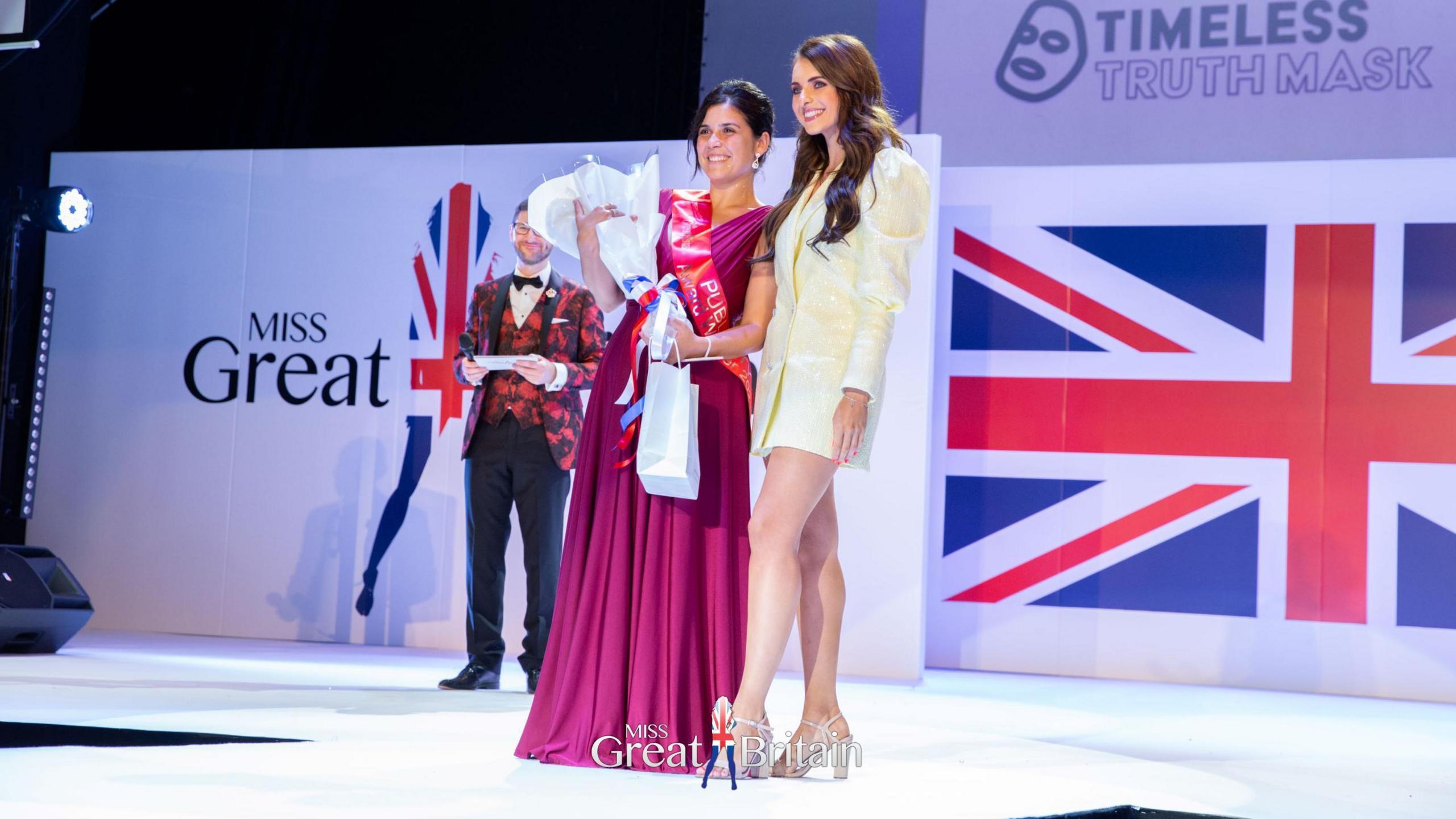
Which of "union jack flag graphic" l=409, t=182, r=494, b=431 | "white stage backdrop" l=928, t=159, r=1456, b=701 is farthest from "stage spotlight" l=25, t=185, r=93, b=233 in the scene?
"white stage backdrop" l=928, t=159, r=1456, b=701

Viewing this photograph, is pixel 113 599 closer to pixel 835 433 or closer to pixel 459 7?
pixel 459 7

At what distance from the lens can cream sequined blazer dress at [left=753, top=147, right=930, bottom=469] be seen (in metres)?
2.39

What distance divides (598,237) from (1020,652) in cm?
349

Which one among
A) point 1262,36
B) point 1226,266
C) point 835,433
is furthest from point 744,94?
point 1262,36

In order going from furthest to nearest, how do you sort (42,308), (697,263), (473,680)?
(42,308) < (473,680) < (697,263)

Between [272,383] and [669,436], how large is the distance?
390 centimetres

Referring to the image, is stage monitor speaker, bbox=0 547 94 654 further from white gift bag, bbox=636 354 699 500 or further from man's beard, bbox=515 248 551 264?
white gift bag, bbox=636 354 699 500

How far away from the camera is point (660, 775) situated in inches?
97.0

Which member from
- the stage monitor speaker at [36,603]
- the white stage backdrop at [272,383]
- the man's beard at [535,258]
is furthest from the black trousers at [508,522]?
the stage monitor speaker at [36,603]

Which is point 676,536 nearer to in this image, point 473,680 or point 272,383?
point 473,680

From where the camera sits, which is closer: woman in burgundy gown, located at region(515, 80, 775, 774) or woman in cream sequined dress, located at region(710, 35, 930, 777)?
woman in cream sequined dress, located at region(710, 35, 930, 777)

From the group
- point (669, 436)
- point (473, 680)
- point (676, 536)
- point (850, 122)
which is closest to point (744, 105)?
point (850, 122)

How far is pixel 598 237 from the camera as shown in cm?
257

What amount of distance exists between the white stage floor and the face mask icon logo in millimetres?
2508
